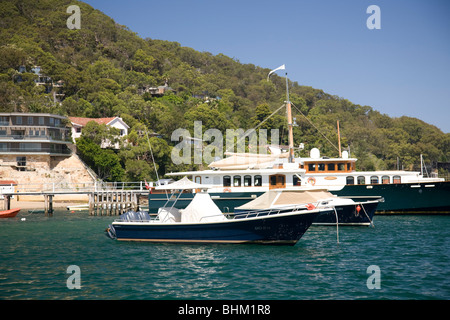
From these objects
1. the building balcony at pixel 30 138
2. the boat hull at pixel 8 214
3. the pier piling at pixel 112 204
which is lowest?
the boat hull at pixel 8 214

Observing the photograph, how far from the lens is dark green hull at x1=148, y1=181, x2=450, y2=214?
32.8 metres

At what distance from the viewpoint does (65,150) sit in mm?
55906

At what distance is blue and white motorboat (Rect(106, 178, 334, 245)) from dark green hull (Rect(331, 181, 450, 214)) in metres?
12.9

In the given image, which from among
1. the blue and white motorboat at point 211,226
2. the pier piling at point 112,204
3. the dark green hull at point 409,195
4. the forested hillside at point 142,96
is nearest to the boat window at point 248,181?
the dark green hull at point 409,195

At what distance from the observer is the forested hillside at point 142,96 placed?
6519 cm

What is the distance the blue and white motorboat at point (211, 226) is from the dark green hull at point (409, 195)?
42.2 feet

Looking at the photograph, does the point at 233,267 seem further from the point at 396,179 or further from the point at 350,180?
the point at 396,179

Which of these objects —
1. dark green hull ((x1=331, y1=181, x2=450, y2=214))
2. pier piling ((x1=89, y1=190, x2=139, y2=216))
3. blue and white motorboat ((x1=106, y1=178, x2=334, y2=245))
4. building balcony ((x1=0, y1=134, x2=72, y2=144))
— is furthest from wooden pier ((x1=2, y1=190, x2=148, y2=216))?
dark green hull ((x1=331, y1=181, x2=450, y2=214))

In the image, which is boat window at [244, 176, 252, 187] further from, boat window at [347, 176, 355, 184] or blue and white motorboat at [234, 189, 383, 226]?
boat window at [347, 176, 355, 184]

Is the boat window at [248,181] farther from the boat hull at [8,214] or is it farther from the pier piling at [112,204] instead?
the boat hull at [8,214]

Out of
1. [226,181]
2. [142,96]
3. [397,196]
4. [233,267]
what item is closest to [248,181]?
[226,181]

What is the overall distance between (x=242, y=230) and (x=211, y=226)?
157 centimetres

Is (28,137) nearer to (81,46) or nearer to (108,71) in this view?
(108,71)
